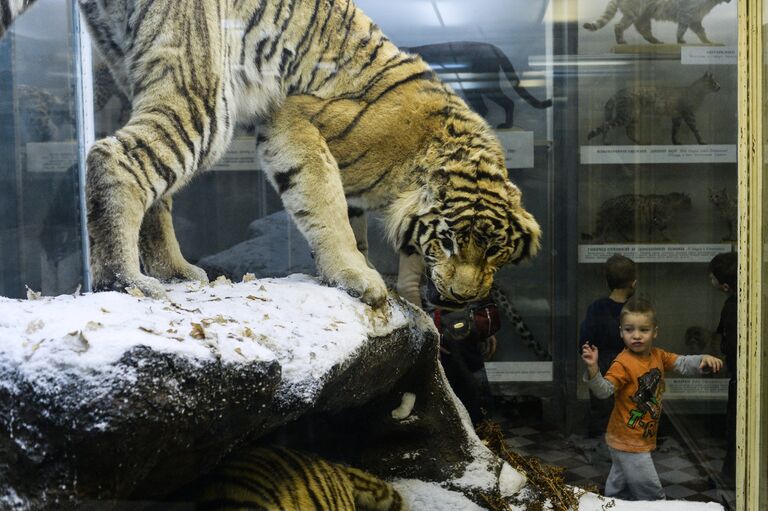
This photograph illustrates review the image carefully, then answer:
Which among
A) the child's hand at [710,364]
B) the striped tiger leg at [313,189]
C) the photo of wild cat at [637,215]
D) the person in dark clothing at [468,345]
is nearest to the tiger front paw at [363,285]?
the striped tiger leg at [313,189]

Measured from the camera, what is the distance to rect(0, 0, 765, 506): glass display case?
2.44 metres

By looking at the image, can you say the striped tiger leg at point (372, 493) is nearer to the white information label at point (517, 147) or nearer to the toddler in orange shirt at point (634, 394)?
the toddler in orange shirt at point (634, 394)

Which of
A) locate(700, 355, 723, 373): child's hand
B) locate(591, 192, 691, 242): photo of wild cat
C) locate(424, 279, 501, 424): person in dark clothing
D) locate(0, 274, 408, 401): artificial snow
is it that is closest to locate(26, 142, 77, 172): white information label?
locate(0, 274, 408, 401): artificial snow

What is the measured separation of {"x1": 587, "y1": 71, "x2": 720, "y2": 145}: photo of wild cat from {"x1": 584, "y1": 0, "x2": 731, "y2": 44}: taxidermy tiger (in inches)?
6.7

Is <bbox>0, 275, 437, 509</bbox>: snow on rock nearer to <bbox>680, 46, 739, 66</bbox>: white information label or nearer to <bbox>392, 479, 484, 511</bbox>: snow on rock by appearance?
<bbox>392, 479, 484, 511</bbox>: snow on rock

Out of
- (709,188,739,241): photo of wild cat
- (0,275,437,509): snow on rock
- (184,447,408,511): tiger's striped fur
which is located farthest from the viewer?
(709,188,739,241): photo of wild cat

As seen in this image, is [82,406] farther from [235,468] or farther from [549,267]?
[549,267]

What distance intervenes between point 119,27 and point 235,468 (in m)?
1.43

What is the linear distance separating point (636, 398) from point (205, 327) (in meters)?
1.64

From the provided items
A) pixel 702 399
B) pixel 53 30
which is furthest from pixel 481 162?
pixel 53 30

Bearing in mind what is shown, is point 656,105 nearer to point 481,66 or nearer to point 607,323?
point 481,66

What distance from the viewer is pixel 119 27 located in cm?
234

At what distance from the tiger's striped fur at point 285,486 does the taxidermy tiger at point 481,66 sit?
4.13 ft

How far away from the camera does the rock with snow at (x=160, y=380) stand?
129 cm
